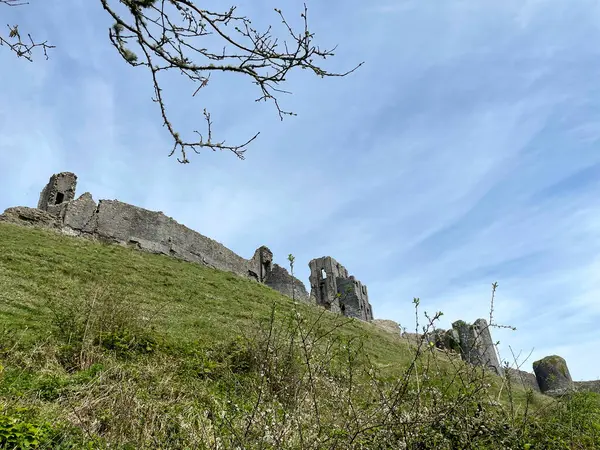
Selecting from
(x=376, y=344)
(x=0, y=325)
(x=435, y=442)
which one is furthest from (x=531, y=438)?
(x=376, y=344)

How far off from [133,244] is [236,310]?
477 inches

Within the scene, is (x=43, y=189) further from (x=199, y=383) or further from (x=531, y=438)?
(x=531, y=438)

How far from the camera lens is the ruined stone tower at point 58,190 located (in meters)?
25.8

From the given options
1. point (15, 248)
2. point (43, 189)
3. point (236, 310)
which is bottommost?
point (236, 310)

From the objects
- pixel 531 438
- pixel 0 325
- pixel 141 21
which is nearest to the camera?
pixel 141 21

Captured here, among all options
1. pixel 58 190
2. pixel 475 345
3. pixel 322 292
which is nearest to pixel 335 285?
pixel 322 292

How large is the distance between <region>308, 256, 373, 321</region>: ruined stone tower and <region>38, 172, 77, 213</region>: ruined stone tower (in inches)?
883

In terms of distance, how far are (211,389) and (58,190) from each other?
77.8 ft

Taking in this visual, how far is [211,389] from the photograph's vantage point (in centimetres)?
705

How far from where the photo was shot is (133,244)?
25.8 meters

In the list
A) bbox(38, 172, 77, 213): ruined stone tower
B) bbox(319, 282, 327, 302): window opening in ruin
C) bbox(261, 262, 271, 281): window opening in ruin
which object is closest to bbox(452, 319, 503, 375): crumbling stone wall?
bbox(261, 262, 271, 281): window opening in ruin

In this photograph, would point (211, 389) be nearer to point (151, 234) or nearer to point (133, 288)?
point (133, 288)

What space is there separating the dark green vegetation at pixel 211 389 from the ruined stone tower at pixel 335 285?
26.2 meters

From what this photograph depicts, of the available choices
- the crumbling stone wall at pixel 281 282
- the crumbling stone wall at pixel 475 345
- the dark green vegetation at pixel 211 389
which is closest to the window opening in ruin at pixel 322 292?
the crumbling stone wall at pixel 281 282
